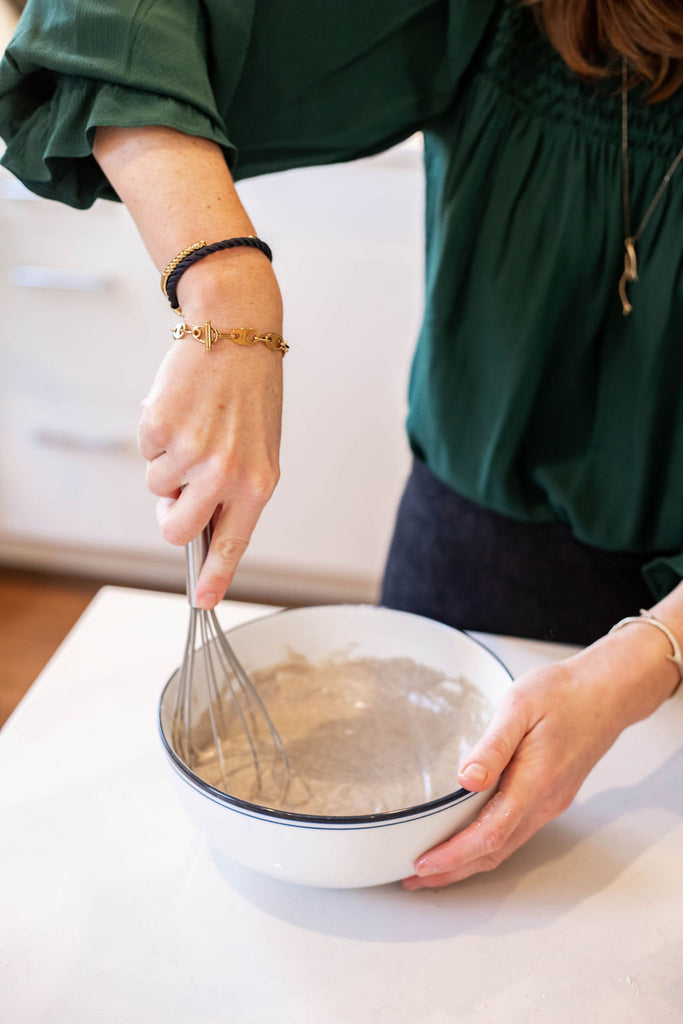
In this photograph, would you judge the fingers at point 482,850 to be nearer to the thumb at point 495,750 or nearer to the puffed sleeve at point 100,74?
the thumb at point 495,750

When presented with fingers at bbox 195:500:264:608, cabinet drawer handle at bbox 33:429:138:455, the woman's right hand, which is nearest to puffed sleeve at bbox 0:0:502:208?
the woman's right hand

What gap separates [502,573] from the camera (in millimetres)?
834

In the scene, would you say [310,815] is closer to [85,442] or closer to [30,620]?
[85,442]

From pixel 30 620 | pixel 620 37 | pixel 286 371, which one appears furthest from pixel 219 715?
pixel 30 620

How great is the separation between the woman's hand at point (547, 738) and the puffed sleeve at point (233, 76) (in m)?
0.39

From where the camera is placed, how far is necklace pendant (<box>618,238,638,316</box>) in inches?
26.5

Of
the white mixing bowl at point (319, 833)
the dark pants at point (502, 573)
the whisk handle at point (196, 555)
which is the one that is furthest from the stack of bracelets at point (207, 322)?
the dark pants at point (502, 573)

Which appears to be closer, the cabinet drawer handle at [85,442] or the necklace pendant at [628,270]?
the necklace pendant at [628,270]

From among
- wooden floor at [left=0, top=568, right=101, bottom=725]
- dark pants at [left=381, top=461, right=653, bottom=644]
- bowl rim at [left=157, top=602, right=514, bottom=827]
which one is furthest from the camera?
wooden floor at [left=0, top=568, right=101, bottom=725]

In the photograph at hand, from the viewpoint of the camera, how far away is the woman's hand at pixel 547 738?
19.7 inches

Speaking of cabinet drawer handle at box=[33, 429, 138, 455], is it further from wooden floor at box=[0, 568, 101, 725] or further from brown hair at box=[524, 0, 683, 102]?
brown hair at box=[524, 0, 683, 102]

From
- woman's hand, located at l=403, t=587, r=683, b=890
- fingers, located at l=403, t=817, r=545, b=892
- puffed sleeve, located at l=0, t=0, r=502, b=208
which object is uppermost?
puffed sleeve, located at l=0, t=0, r=502, b=208

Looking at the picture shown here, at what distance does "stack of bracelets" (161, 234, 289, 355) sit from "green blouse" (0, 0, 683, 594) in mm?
92

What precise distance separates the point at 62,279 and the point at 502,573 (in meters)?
1.09
